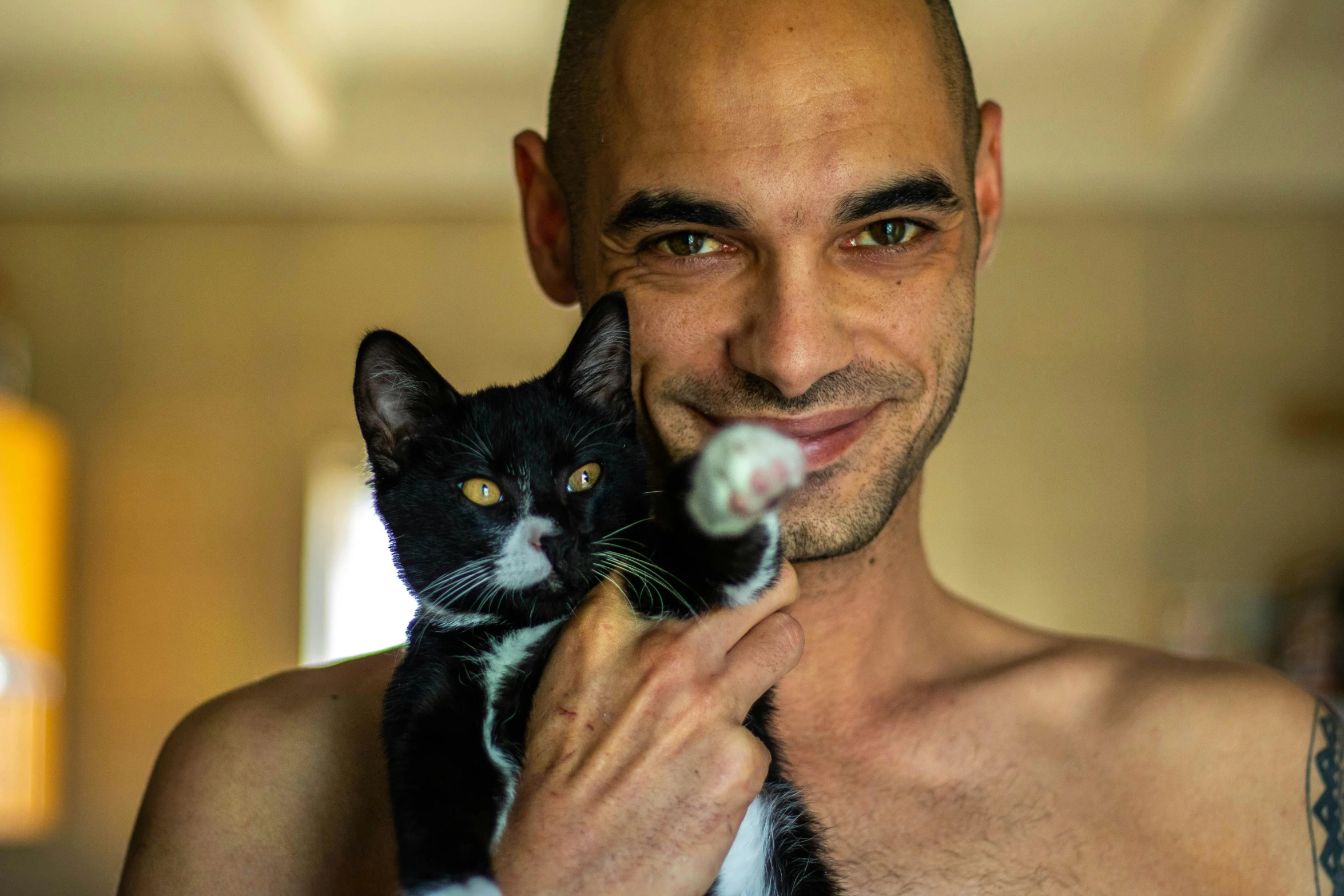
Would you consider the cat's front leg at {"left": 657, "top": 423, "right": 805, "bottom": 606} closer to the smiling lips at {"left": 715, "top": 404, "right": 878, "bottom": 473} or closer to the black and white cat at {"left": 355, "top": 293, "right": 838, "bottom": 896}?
the black and white cat at {"left": 355, "top": 293, "right": 838, "bottom": 896}

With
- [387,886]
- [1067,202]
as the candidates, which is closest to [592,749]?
[387,886]

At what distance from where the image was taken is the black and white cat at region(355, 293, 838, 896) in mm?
1229

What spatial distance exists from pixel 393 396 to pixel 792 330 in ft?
1.57

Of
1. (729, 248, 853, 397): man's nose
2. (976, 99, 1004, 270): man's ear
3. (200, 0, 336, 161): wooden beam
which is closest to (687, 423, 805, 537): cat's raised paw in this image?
(729, 248, 853, 397): man's nose

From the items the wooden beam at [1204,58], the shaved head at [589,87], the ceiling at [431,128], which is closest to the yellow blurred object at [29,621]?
the ceiling at [431,128]

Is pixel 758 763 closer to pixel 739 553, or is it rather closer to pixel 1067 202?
pixel 739 553

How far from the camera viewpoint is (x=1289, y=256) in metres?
6.04

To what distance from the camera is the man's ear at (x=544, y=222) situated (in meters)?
1.78

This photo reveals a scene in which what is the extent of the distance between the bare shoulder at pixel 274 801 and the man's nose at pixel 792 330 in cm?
73

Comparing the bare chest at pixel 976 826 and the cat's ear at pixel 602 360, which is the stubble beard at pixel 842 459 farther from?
the bare chest at pixel 976 826

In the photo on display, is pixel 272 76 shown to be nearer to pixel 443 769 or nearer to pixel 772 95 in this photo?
pixel 772 95

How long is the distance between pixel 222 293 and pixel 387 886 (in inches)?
203

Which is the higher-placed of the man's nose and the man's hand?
the man's nose

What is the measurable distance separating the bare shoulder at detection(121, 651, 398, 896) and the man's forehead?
33.3 inches
